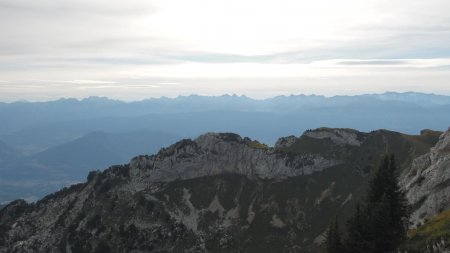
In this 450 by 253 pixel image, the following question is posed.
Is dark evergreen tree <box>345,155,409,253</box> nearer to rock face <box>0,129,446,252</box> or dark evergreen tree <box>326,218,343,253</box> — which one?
dark evergreen tree <box>326,218,343,253</box>

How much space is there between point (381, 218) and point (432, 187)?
3902cm

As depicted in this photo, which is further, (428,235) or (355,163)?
(355,163)

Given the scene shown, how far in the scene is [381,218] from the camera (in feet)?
157

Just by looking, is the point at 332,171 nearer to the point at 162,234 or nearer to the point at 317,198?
the point at 317,198

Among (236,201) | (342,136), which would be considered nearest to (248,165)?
(236,201)

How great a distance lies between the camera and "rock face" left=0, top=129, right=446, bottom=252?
531 feet

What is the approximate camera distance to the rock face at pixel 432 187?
2923 inches

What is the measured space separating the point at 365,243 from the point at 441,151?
5719 cm

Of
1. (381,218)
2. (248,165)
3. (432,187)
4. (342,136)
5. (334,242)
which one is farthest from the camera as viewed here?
(342,136)

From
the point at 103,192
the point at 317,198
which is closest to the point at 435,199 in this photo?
the point at 317,198

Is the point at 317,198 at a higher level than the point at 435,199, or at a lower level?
lower

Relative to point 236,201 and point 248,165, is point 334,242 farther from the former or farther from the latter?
point 248,165

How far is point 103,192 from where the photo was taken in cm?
19800

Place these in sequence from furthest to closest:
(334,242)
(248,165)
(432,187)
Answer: (248,165)
(432,187)
(334,242)
